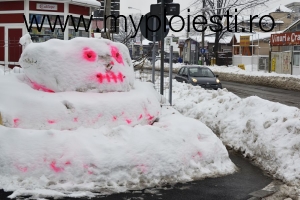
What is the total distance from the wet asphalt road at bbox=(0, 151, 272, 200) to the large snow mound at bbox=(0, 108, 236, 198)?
192 mm

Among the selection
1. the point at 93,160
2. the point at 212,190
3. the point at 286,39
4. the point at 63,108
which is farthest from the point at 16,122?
the point at 286,39

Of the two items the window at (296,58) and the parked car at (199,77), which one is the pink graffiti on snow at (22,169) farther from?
the window at (296,58)

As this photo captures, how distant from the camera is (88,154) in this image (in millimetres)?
6070

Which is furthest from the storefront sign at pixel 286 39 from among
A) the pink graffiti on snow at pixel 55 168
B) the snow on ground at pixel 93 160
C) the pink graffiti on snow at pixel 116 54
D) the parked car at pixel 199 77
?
the pink graffiti on snow at pixel 55 168

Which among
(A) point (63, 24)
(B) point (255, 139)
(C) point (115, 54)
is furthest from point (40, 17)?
(B) point (255, 139)

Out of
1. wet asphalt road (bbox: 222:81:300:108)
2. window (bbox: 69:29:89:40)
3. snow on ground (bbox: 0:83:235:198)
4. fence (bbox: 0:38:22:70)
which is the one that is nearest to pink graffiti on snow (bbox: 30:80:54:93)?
snow on ground (bbox: 0:83:235:198)

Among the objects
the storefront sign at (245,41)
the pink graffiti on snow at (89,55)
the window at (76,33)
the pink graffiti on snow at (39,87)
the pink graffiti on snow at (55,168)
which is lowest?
the pink graffiti on snow at (55,168)

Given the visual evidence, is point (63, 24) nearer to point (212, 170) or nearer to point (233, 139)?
point (233, 139)

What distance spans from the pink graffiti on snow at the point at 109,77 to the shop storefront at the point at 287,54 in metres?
27.8

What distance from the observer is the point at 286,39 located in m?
34.8

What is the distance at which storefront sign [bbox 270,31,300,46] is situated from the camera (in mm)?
33125

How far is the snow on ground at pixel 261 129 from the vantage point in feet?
22.9

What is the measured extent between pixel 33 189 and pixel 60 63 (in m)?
2.38

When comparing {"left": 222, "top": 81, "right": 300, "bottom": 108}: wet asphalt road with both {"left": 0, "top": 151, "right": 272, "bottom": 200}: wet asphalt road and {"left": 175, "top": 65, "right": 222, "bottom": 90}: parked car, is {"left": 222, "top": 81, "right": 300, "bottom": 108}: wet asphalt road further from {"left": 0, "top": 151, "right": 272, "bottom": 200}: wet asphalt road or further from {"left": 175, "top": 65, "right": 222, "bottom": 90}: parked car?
{"left": 0, "top": 151, "right": 272, "bottom": 200}: wet asphalt road
